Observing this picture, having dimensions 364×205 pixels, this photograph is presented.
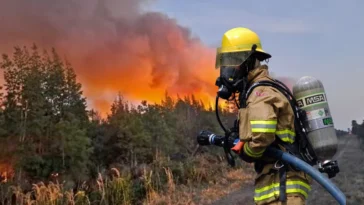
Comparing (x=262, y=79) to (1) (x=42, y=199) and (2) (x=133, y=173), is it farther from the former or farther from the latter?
(2) (x=133, y=173)

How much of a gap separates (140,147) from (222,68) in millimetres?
17555

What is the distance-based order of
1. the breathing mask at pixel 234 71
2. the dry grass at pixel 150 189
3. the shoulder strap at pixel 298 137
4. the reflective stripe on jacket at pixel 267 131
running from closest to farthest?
1. the reflective stripe on jacket at pixel 267 131
2. the shoulder strap at pixel 298 137
3. the breathing mask at pixel 234 71
4. the dry grass at pixel 150 189

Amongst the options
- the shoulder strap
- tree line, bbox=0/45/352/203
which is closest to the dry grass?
tree line, bbox=0/45/352/203

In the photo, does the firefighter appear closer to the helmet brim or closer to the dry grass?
the helmet brim

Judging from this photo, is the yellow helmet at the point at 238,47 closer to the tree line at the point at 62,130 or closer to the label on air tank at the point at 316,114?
the label on air tank at the point at 316,114

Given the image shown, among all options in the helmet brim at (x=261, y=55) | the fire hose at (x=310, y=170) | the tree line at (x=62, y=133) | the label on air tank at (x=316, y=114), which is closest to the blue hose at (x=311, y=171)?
the fire hose at (x=310, y=170)

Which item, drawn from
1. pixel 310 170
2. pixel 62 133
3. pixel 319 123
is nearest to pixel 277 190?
pixel 310 170

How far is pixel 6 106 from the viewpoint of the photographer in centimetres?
1798

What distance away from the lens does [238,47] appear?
3.47 m

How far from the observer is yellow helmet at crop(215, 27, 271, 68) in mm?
3459

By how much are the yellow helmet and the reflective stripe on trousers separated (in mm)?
990

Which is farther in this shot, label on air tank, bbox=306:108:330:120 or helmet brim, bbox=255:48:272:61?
helmet brim, bbox=255:48:272:61

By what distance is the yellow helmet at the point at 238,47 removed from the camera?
3.46 metres

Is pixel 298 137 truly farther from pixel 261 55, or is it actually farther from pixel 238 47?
pixel 238 47
